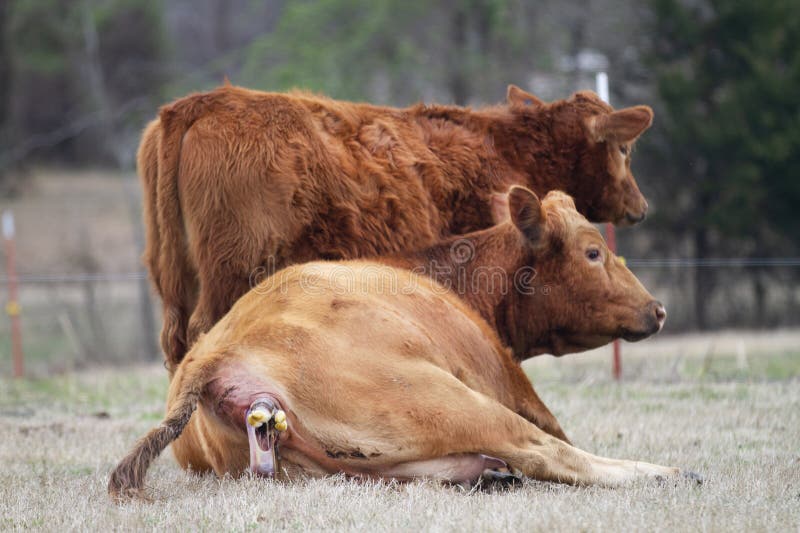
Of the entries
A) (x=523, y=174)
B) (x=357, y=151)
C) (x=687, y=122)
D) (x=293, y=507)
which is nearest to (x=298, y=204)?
(x=357, y=151)

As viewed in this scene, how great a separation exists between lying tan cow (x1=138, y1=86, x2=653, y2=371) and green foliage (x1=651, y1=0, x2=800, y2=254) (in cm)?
1030

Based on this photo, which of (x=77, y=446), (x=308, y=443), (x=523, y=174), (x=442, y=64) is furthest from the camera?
(x=442, y=64)

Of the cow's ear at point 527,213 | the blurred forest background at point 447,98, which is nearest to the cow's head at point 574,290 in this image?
the cow's ear at point 527,213

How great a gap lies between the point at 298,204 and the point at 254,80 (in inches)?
729

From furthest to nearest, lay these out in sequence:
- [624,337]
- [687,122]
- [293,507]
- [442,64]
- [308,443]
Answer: [442,64] < [687,122] < [624,337] < [308,443] < [293,507]

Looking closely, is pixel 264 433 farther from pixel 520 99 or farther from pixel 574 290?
pixel 520 99

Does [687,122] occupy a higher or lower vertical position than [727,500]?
higher

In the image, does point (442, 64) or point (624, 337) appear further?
point (442, 64)

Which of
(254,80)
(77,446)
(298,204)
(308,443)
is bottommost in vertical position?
(77,446)

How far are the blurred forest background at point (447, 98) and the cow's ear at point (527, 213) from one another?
3753 millimetres

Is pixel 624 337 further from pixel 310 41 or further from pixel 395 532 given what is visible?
pixel 310 41

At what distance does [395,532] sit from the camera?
356 cm

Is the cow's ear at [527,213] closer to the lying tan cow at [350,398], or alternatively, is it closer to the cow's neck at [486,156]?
the lying tan cow at [350,398]

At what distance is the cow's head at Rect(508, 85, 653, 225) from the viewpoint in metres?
7.38
